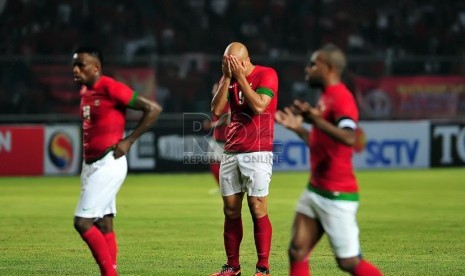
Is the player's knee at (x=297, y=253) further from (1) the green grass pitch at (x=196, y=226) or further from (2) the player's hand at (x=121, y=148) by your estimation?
(1) the green grass pitch at (x=196, y=226)

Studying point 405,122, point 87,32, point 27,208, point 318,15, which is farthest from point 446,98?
point 27,208

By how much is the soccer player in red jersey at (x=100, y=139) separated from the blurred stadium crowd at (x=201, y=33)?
50.5 feet

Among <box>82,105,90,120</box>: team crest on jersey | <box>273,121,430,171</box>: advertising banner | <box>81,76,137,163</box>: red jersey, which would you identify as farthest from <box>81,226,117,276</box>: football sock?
<box>273,121,430,171</box>: advertising banner

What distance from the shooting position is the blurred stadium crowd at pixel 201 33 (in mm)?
25891

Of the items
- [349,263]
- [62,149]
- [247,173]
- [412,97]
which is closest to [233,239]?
[247,173]

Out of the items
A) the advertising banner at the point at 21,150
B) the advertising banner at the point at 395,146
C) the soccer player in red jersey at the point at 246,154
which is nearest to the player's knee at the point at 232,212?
the soccer player in red jersey at the point at 246,154

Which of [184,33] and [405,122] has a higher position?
[184,33]

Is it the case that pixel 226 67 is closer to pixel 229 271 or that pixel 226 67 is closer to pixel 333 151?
pixel 229 271

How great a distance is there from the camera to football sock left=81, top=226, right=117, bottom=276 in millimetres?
9016

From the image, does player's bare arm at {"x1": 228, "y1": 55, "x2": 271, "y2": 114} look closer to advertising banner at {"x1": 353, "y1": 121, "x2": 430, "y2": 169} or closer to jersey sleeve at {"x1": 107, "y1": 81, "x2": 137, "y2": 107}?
jersey sleeve at {"x1": 107, "y1": 81, "x2": 137, "y2": 107}

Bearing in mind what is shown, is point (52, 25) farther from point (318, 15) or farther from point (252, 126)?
point (252, 126)

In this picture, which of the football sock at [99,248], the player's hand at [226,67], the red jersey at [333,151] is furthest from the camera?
the player's hand at [226,67]

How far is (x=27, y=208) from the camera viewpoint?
1761 cm

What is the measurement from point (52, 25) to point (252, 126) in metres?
18.4
